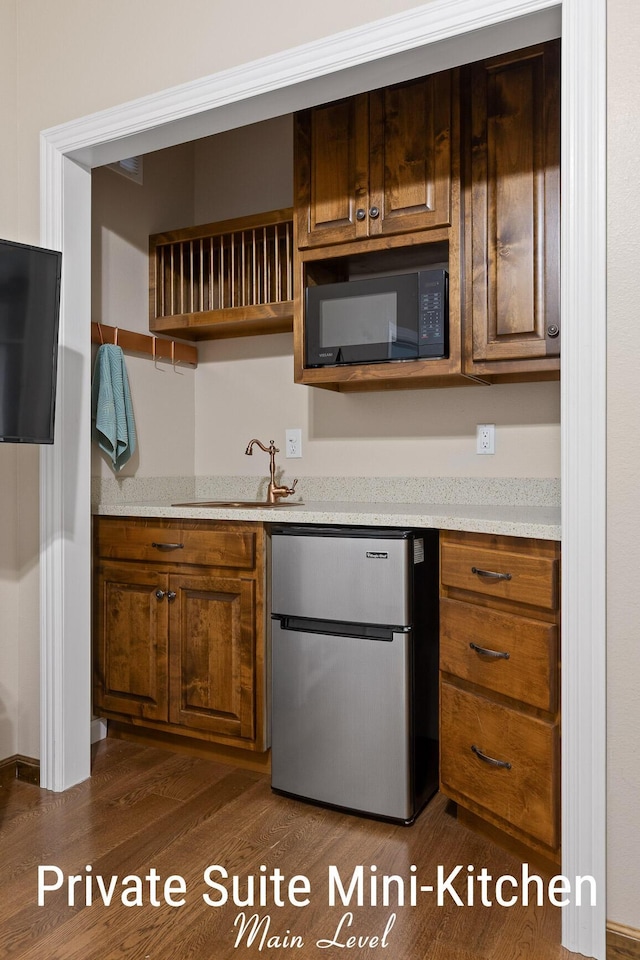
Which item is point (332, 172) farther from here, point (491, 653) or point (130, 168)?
point (491, 653)

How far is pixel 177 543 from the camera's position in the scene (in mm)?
2562

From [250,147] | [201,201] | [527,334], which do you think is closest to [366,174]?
[527,334]

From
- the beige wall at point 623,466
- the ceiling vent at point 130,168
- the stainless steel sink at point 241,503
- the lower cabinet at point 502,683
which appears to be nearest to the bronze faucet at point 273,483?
the stainless steel sink at point 241,503

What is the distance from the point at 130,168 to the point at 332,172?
39.1 inches

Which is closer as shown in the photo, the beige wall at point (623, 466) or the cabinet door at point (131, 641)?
the beige wall at point (623, 466)

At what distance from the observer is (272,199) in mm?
3164

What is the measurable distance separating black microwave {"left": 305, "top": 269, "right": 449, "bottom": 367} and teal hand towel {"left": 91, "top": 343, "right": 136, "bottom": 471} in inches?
30.0

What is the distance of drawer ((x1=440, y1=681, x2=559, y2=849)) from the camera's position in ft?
5.84

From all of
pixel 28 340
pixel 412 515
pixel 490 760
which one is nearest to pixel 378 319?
pixel 412 515

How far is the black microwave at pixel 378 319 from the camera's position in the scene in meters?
2.34

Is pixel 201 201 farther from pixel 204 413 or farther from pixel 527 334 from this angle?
pixel 527 334

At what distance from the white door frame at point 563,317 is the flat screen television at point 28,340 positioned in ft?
1.08

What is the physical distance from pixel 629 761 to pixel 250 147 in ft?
9.44

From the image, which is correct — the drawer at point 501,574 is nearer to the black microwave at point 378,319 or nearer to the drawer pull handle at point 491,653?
the drawer pull handle at point 491,653
